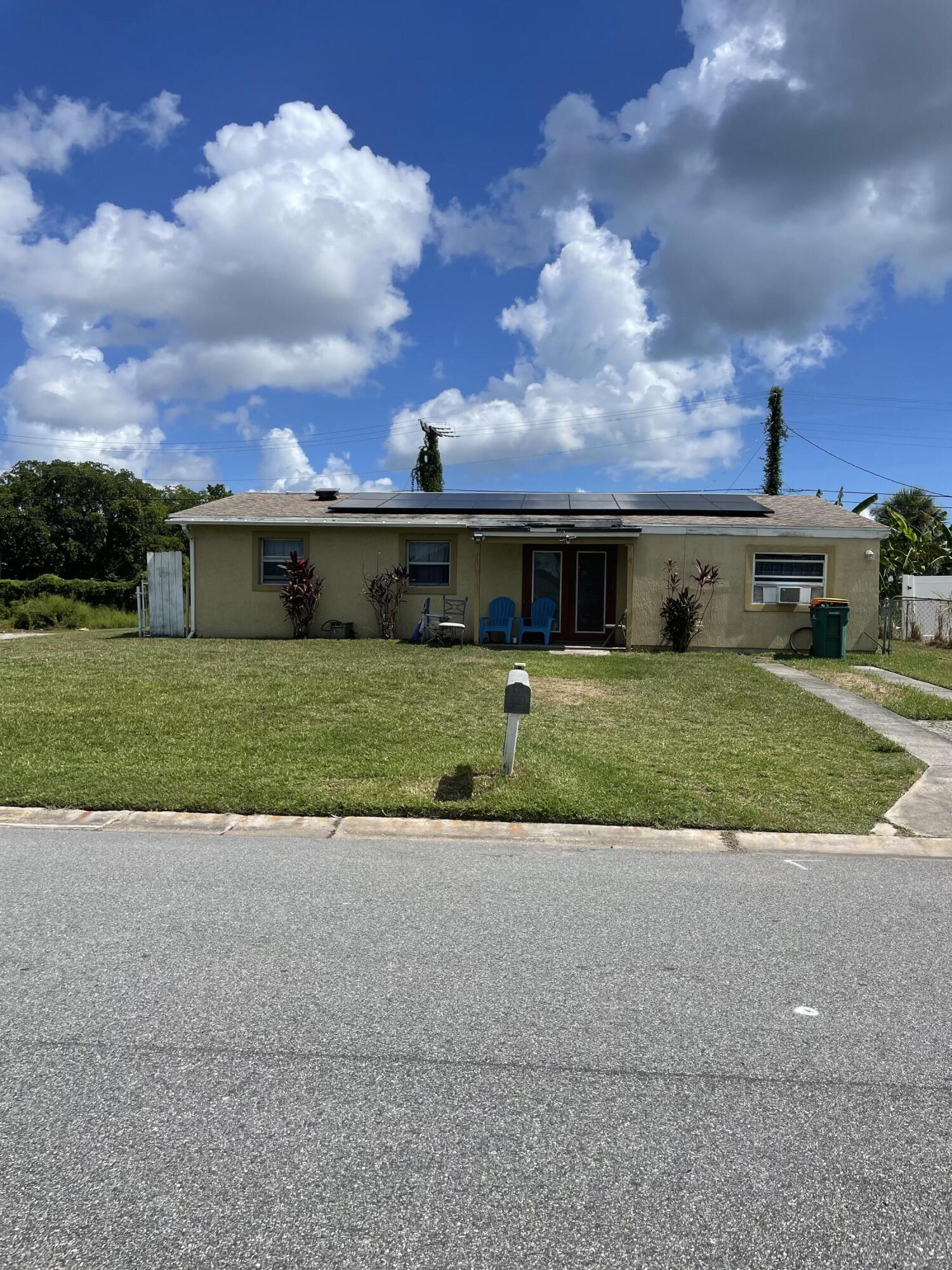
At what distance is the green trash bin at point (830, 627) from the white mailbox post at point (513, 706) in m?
11.0

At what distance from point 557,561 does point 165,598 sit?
8.87 meters

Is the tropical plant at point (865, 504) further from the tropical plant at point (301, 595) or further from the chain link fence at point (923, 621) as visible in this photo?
the tropical plant at point (301, 595)

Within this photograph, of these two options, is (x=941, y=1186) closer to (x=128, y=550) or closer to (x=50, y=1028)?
(x=50, y=1028)

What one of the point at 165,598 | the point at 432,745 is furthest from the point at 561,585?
the point at 432,745

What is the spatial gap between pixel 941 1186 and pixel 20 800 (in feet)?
20.8

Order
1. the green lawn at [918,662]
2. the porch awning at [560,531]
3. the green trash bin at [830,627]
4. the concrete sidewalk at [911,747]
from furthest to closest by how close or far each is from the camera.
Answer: the porch awning at [560,531] < the green trash bin at [830,627] < the green lawn at [918,662] < the concrete sidewalk at [911,747]

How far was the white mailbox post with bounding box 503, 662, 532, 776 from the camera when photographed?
6609 mm

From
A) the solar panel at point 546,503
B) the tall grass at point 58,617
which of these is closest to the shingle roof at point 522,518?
the solar panel at point 546,503

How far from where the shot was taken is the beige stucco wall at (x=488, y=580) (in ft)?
57.1

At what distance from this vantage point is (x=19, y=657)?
1427 centimetres

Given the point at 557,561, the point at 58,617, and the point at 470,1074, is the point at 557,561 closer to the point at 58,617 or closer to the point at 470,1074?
the point at 58,617

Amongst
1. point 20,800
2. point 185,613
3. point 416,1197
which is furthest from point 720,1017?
point 185,613

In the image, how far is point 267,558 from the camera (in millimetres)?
18984

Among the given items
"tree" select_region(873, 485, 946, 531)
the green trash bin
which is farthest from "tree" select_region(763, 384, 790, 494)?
the green trash bin
